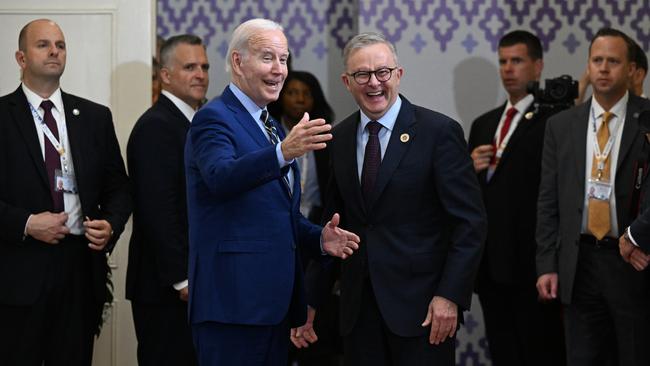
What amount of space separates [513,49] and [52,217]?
101 inches

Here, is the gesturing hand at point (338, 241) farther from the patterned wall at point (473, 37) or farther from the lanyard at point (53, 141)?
the patterned wall at point (473, 37)

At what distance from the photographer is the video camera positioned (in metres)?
4.86

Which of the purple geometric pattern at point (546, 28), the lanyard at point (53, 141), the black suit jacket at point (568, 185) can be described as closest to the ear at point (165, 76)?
the lanyard at point (53, 141)

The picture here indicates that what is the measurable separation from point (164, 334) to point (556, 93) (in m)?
2.20

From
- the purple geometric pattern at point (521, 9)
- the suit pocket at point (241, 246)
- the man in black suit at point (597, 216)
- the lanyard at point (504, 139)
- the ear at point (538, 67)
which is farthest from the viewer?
the purple geometric pattern at point (521, 9)

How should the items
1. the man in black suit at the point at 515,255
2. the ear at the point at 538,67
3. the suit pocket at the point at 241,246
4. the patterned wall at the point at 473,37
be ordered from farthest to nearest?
the patterned wall at the point at 473,37 → the ear at the point at 538,67 → the man in black suit at the point at 515,255 → the suit pocket at the point at 241,246

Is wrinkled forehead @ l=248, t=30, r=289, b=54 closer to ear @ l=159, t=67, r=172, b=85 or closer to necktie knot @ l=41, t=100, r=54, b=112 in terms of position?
necktie knot @ l=41, t=100, r=54, b=112

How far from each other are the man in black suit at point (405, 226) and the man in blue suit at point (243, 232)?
1.36ft

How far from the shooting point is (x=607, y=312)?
13.8 feet

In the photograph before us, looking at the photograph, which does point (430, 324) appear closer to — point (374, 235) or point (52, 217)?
point (374, 235)

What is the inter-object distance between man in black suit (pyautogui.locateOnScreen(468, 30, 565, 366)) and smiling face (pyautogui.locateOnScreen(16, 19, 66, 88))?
2.05 meters

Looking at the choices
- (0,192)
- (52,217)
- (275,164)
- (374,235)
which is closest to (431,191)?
(374,235)

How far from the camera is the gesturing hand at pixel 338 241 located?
3139 mm

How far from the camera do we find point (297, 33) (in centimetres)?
628
